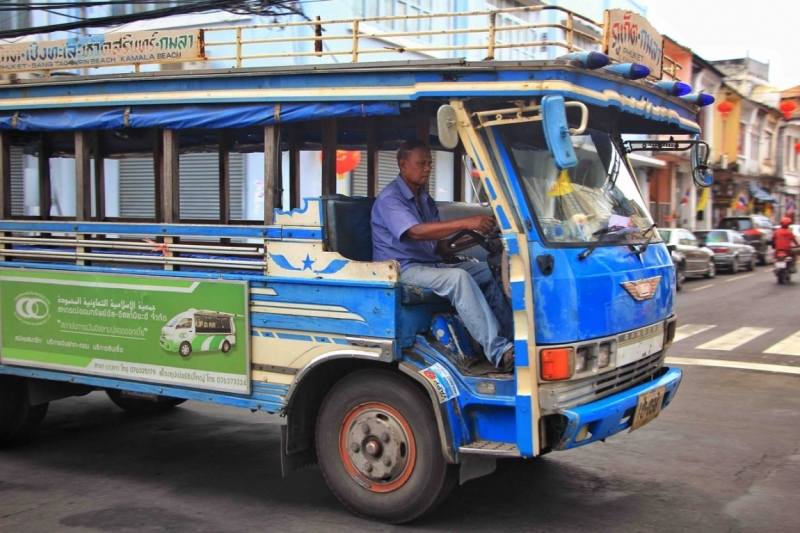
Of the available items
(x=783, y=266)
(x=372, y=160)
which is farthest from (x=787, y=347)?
(x=783, y=266)

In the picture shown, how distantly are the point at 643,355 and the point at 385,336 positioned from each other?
1.59 m

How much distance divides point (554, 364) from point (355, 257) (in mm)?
1522

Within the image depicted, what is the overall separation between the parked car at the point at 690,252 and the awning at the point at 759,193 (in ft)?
84.1

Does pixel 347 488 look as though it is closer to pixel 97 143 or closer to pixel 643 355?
pixel 643 355

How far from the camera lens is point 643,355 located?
4875 millimetres

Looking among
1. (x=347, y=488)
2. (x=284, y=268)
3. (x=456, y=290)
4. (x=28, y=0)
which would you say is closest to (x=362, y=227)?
(x=284, y=268)

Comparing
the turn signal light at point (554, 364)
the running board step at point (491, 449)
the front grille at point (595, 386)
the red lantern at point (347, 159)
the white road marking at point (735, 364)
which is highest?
the red lantern at point (347, 159)

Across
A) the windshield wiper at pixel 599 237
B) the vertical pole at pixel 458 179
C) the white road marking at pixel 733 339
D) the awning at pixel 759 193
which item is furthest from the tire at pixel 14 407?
the awning at pixel 759 193

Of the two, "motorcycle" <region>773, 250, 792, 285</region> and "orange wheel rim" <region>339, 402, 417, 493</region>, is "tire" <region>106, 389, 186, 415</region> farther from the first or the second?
"motorcycle" <region>773, 250, 792, 285</region>

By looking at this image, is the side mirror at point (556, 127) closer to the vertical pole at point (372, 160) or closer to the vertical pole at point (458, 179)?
the vertical pole at point (372, 160)

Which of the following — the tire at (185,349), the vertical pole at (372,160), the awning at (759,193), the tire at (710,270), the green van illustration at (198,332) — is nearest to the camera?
the green van illustration at (198,332)

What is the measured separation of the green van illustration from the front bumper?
83.8 inches

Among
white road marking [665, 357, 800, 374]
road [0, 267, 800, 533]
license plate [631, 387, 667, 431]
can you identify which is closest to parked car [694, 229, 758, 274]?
white road marking [665, 357, 800, 374]

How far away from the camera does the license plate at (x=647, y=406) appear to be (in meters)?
4.63
